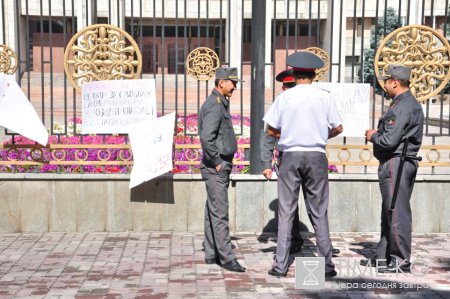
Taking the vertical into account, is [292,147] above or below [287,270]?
above

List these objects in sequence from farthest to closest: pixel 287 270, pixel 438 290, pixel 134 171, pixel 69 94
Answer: pixel 69 94 < pixel 134 171 < pixel 287 270 < pixel 438 290

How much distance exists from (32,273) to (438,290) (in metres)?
3.62

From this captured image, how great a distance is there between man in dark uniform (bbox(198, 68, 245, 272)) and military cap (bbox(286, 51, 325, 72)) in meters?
0.69

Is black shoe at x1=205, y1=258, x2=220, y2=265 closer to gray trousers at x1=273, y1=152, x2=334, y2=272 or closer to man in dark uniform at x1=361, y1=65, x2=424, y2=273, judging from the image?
gray trousers at x1=273, y1=152, x2=334, y2=272

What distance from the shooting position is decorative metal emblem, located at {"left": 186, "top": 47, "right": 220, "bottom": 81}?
849 cm

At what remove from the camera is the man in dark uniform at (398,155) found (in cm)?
641

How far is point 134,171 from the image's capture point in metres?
8.37

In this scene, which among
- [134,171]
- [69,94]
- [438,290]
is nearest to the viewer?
[438,290]

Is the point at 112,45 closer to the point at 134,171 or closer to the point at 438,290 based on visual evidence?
the point at 134,171

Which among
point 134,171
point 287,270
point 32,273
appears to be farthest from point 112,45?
point 287,270

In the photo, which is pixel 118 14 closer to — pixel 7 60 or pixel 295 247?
pixel 7 60

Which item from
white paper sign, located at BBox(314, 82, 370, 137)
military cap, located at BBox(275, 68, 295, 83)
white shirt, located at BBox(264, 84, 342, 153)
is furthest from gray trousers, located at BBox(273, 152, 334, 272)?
white paper sign, located at BBox(314, 82, 370, 137)

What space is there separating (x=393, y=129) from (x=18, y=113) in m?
4.47

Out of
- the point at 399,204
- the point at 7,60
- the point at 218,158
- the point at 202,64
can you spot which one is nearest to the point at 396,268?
the point at 399,204
